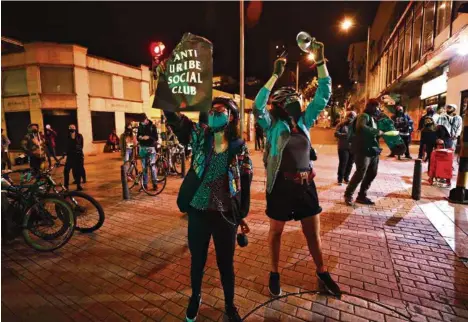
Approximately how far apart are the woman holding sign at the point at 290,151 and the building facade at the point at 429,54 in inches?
362

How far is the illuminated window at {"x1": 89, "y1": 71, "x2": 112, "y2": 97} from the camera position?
20.3 metres

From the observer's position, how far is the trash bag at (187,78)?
273 cm

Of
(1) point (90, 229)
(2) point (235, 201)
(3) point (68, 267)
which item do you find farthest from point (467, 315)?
(1) point (90, 229)

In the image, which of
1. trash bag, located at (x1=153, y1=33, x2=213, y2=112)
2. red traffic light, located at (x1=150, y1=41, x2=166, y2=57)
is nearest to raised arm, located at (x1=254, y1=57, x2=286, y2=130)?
trash bag, located at (x1=153, y1=33, x2=213, y2=112)

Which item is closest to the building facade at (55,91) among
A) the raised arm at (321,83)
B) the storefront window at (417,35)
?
the raised arm at (321,83)

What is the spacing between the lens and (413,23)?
778 inches

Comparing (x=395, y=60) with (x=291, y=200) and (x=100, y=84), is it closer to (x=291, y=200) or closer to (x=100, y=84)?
(x=100, y=84)

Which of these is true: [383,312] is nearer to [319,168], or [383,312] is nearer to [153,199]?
[153,199]

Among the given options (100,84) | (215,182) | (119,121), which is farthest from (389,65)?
(215,182)

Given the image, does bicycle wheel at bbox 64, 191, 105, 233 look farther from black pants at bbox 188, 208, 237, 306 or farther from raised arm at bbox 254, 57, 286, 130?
raised arm at bbox 254, 57, 286, 130

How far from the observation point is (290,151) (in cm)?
295

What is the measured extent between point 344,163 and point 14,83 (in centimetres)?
2107

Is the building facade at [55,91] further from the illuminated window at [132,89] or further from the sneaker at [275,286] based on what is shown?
the sneaker at [275,286]

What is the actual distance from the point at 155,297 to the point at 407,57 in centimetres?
2435
